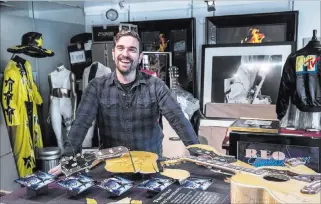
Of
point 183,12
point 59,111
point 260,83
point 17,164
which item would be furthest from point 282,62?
point 17,164

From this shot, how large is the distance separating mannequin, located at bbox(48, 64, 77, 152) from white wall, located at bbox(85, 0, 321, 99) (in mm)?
975

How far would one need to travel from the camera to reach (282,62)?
3.93 metres

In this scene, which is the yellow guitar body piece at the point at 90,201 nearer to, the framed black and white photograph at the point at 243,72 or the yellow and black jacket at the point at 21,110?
the yellow and black jacket at the point at 21,110

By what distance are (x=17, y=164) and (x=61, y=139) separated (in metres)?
0.74

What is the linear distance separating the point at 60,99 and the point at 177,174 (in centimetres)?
344

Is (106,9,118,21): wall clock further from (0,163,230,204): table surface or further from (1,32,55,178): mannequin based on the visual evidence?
(0,163,230,204): table surface

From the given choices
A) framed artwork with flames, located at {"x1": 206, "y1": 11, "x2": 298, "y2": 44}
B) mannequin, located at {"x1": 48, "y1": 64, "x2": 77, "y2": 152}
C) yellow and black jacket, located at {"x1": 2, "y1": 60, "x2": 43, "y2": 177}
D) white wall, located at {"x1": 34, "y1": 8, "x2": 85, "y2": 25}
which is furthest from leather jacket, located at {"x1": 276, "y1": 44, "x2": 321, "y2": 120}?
white wall, located at {"x1": 34, "y1": 8, "x2": 85, "y2": 25}

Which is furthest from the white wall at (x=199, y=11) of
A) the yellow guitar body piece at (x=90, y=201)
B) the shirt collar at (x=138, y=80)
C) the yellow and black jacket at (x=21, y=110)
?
the yellow guitar body piece at (x=90, y=201)

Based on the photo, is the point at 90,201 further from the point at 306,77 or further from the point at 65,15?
the point at 65,15

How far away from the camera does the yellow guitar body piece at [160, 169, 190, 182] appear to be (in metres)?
1.21

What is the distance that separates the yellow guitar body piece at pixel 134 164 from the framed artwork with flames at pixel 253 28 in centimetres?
301

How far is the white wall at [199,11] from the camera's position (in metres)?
3.94

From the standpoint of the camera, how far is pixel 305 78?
342 centimetres

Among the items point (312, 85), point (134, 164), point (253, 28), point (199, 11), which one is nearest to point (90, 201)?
point (134, 164)
